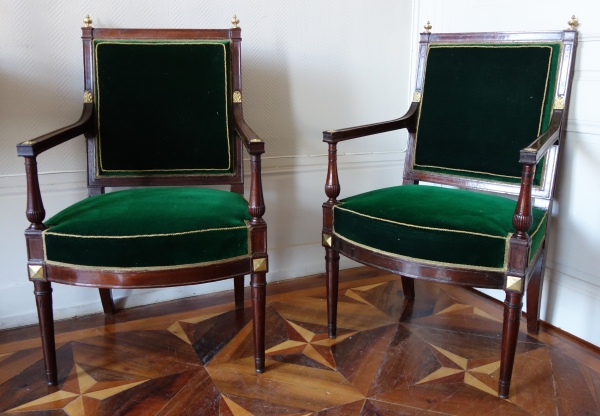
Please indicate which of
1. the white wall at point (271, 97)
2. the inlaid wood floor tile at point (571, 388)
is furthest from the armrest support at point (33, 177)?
the inlaid wood floor tile at point (571, 388)

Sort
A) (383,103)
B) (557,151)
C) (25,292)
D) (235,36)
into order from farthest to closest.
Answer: (383,103)
(25,292)
(235,36)
(557,151)

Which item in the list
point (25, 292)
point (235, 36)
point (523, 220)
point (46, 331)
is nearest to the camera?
point (523, 220)

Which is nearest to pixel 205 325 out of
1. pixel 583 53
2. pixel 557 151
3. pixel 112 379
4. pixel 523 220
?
pixel 112 379

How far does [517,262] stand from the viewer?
147 centimetres

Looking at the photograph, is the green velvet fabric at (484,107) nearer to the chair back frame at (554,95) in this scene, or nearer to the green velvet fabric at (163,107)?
the chair back frame at (554,95)

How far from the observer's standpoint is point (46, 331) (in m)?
1.62

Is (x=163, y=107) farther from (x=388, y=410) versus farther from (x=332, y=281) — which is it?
(x=388, y=410)

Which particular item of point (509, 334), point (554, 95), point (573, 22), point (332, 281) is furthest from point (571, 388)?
point (573, 22)

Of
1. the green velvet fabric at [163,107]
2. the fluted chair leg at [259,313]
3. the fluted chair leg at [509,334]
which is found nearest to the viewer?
the fluted chair leg at [509,334]

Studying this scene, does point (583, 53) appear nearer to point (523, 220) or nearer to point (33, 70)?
point (523, 220)

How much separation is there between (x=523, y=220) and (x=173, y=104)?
1.18m

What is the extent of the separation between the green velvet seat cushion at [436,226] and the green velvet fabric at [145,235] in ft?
1.14

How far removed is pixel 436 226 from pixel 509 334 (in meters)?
0.37

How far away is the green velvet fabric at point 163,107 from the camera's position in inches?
73.3
